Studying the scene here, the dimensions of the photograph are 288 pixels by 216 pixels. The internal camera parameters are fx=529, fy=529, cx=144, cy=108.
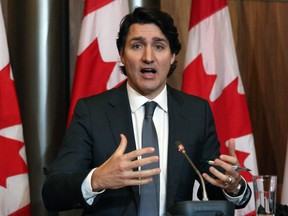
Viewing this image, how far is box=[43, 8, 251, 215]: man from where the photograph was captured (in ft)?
6.07

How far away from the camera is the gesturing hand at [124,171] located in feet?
5.12

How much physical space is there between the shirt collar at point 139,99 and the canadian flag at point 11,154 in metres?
0.89

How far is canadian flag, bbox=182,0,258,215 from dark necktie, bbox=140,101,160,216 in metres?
1.10

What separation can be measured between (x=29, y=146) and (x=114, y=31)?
0.81 m

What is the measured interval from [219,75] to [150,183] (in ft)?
4.54

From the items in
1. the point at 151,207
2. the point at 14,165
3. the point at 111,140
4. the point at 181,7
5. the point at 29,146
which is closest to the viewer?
the point at 151,207

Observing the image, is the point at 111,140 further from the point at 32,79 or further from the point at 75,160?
the point at 32,79

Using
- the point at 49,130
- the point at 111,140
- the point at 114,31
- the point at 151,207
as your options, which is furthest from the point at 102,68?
the point at 151,207

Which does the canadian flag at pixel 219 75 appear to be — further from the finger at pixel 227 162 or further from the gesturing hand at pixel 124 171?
the gesturing hand at pixel 124 171

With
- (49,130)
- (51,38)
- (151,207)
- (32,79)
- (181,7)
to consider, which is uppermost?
(181,7)

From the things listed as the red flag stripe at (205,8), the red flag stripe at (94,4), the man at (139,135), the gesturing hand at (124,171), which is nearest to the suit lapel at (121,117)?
the man at (139,135)

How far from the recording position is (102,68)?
9.86ft

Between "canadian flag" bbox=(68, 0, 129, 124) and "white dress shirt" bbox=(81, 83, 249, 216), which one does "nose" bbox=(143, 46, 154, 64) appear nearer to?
"white dress shirt" bbox=(81, 83, 249, 216)

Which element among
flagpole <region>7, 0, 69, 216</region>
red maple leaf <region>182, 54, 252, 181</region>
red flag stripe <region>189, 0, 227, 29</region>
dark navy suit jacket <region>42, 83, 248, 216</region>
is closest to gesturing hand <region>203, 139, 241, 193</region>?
dark navy suit jacket <region>42, 83, 248, 216</region>
